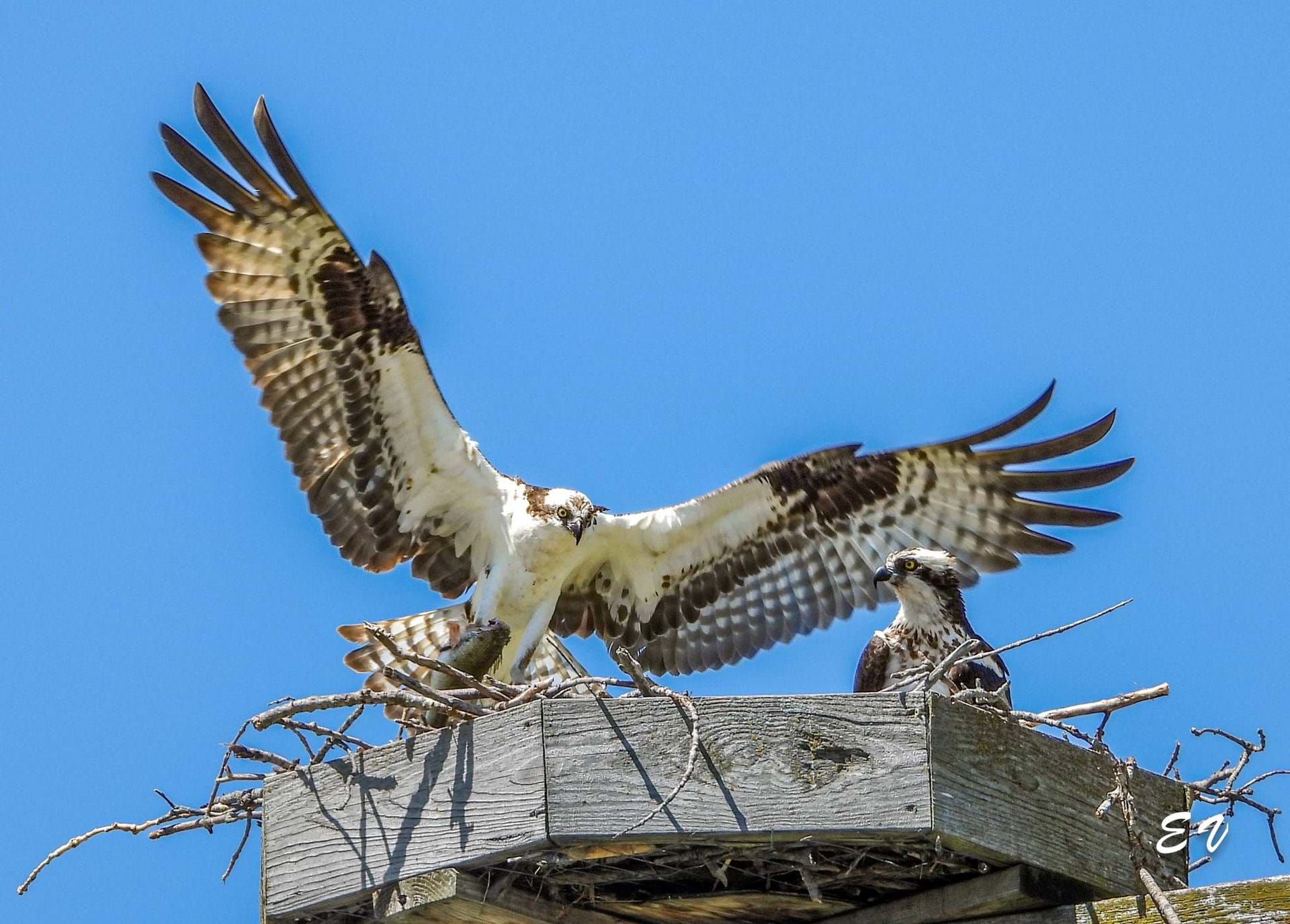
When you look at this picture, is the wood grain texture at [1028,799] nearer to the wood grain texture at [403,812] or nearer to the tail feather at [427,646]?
the wood grain texture at [403,812]

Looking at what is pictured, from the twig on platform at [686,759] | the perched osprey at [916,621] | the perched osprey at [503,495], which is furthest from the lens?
the perched osprey at [503,495]

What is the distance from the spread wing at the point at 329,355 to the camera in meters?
6.71

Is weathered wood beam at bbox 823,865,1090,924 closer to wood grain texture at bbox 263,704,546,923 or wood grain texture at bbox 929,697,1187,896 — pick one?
wood grain texture at bbox 929,697,1187,896

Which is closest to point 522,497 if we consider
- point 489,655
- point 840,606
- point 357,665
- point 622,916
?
point 357,665

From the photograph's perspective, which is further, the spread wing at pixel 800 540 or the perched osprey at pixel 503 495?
the perched osprey at pixel 503 495

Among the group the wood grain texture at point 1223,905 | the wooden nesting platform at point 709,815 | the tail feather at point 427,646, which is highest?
the tail feather at point 427,646

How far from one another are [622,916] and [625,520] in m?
2.98

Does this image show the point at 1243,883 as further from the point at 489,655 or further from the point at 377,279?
the point at 377,279

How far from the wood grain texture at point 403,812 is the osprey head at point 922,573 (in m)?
2.28

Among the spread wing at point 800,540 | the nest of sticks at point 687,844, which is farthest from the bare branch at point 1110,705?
the spread wing at point 800,540

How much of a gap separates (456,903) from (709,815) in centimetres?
63

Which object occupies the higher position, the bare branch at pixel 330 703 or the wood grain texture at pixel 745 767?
the bare branch at pixel 330 703

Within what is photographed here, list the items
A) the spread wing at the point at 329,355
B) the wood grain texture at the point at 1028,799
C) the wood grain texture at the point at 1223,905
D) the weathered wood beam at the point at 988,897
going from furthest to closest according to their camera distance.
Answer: the spread wing at the point at 329,355, the weathered wood beam at the point at 988,897, the wood grain texture at the point at 1028,799, the wood grain texture at the point at 1223,905

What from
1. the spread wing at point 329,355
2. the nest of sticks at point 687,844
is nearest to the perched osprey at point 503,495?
the spread wing at point 329,355
